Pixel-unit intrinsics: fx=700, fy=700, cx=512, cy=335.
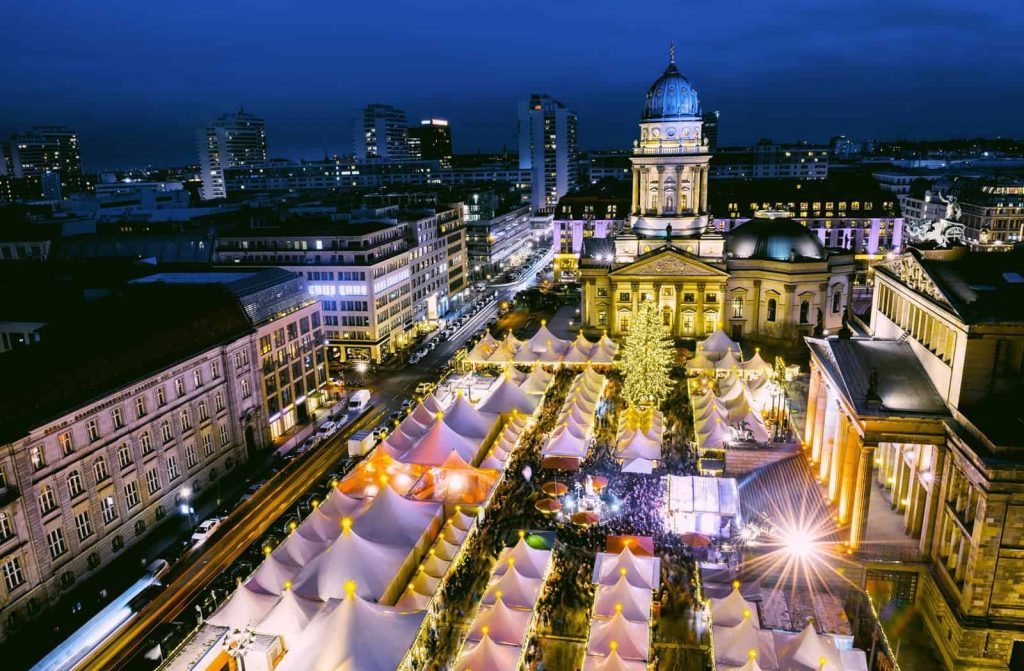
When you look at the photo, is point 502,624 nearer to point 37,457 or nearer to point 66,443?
point 37,457

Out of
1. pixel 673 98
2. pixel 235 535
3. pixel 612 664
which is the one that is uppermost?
pixel 673 98

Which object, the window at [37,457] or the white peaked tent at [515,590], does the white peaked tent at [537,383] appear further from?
the window at [37,457]

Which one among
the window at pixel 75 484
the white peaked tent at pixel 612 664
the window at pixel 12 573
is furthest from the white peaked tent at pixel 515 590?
the window at pixel 75 484

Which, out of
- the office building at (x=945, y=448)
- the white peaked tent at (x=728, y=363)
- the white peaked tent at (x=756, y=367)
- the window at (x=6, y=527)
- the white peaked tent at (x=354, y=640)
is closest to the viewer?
the white peaked tent at (x=354, y=640)

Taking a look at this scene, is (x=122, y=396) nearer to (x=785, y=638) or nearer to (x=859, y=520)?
(x=785, y=638)

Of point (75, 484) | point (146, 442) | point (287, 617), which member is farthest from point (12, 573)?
point (287, 617)

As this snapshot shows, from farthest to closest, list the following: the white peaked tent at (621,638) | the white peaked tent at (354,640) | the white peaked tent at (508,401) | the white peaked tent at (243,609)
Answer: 1. the white peaked tent at (508,401)
2. the white peaked tent at (243,609)
3. the white peaked tent at (621,638)
4. the white peaked tent at (354,640)

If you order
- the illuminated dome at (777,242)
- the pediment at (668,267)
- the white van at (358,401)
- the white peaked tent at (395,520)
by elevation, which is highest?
the illuminated dome at (777,242)
